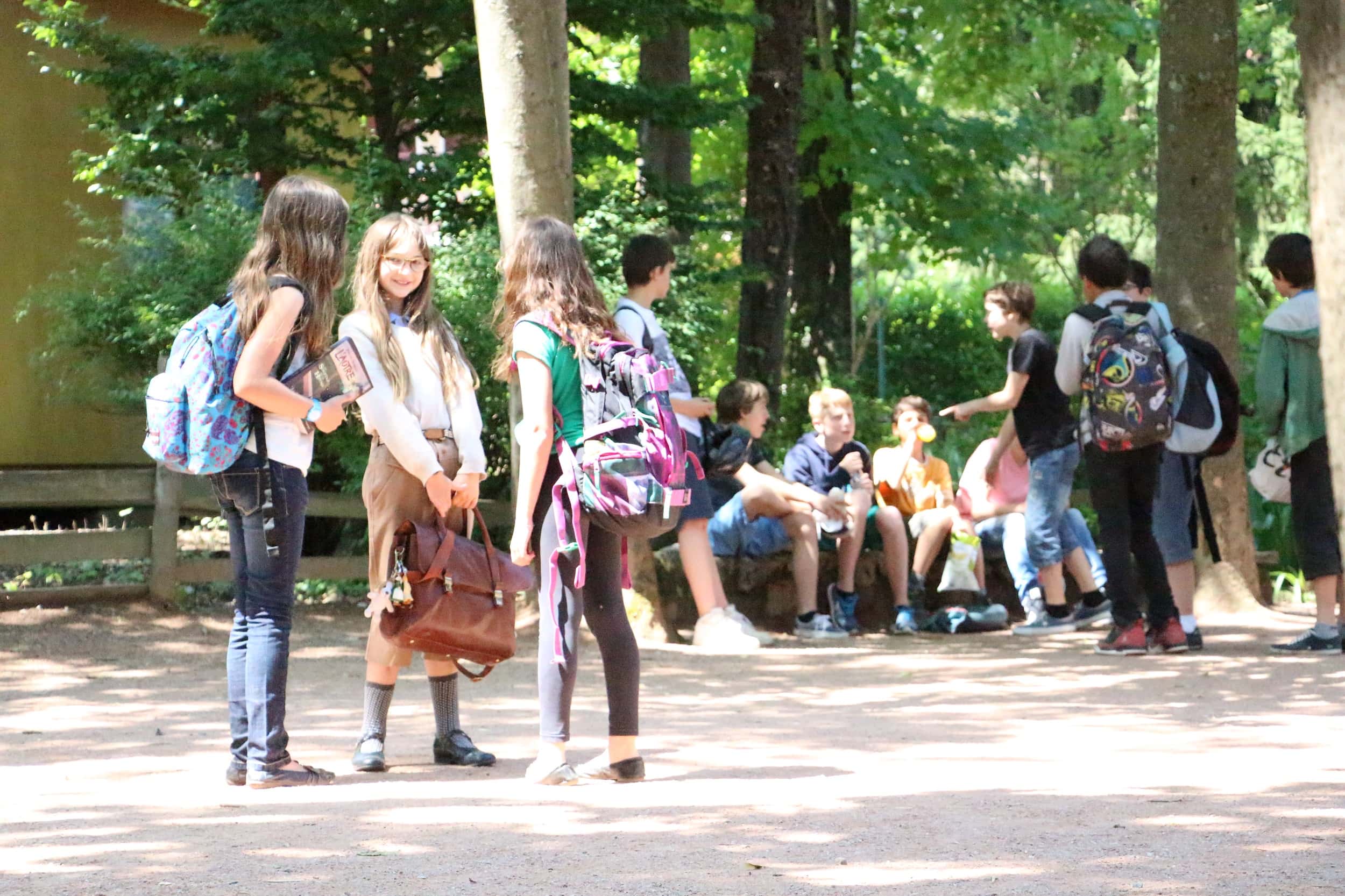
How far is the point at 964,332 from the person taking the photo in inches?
1009

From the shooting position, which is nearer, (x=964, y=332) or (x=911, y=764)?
(x=911, y=764)

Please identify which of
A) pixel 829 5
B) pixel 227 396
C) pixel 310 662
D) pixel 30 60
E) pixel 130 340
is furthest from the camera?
pixel 829 5

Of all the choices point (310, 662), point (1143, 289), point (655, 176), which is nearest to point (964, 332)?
point (655, 176)

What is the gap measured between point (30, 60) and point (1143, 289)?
9465 mm

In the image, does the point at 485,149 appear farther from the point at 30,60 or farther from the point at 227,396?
the point at 227,396

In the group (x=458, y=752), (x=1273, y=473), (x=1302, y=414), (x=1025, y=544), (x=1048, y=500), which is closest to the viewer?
(x=458, y=752)

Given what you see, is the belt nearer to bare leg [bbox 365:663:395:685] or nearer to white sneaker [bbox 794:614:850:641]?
bare leg [bbox 365:663:395:685]

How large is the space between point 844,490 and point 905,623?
874 mm

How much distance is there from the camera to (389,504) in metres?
5.54

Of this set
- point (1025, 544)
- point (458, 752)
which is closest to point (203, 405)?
point (458, 752)

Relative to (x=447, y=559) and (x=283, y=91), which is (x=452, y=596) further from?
(x=283, y=91)

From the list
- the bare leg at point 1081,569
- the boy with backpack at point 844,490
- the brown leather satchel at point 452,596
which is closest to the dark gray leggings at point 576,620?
the brown leather satchel at point 452,596

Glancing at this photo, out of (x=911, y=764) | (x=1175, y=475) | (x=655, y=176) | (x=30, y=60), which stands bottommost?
(x=911, y=764)

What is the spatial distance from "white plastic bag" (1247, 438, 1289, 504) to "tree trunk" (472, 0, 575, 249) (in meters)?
3.80
